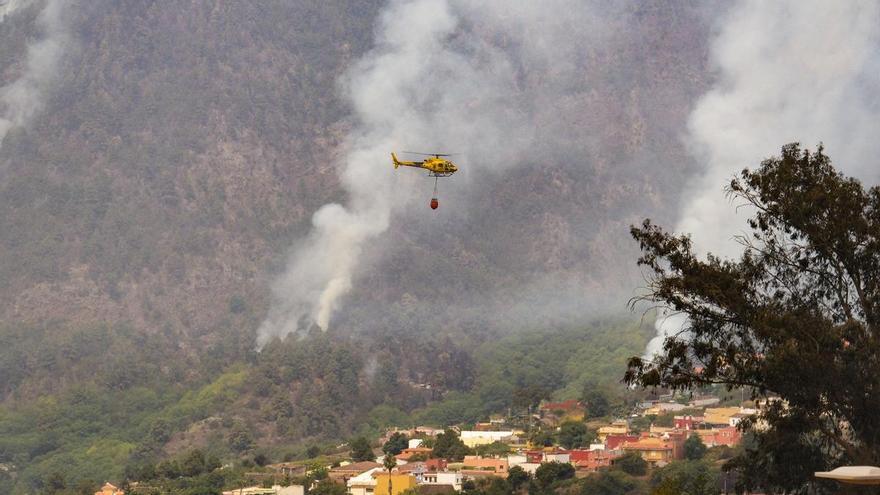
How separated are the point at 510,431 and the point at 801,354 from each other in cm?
9566

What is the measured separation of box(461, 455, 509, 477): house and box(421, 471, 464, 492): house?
26.9 inches

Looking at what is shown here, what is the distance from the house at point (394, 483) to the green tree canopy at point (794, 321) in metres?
65.2

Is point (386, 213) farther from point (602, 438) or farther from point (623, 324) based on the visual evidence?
point (602, 438)

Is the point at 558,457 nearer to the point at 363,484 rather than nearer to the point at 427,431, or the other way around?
the point at 363,484

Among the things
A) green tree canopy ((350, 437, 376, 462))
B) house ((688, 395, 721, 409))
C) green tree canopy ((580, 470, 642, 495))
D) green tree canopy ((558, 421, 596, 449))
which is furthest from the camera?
house ((688, 395, 721, 409))

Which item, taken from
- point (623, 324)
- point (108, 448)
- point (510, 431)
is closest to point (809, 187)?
point (510, 431)

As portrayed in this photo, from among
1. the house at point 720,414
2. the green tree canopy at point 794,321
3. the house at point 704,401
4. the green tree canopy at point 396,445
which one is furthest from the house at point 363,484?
the green tree canopy at point 794,321

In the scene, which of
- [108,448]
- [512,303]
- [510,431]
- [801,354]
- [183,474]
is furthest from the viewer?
[512,303]

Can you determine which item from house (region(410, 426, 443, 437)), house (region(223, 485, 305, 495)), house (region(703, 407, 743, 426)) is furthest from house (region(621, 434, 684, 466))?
house (region(410, 426, 443, 437))

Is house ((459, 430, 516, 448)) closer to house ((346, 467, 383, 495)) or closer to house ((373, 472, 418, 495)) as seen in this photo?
house ((346, 467, 383, 495))

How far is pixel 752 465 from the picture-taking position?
140ft

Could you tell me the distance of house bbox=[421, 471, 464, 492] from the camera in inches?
4245

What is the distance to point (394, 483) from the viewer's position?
10800 cm

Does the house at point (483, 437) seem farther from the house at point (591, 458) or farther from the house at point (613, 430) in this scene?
the house at point (591, 458)
